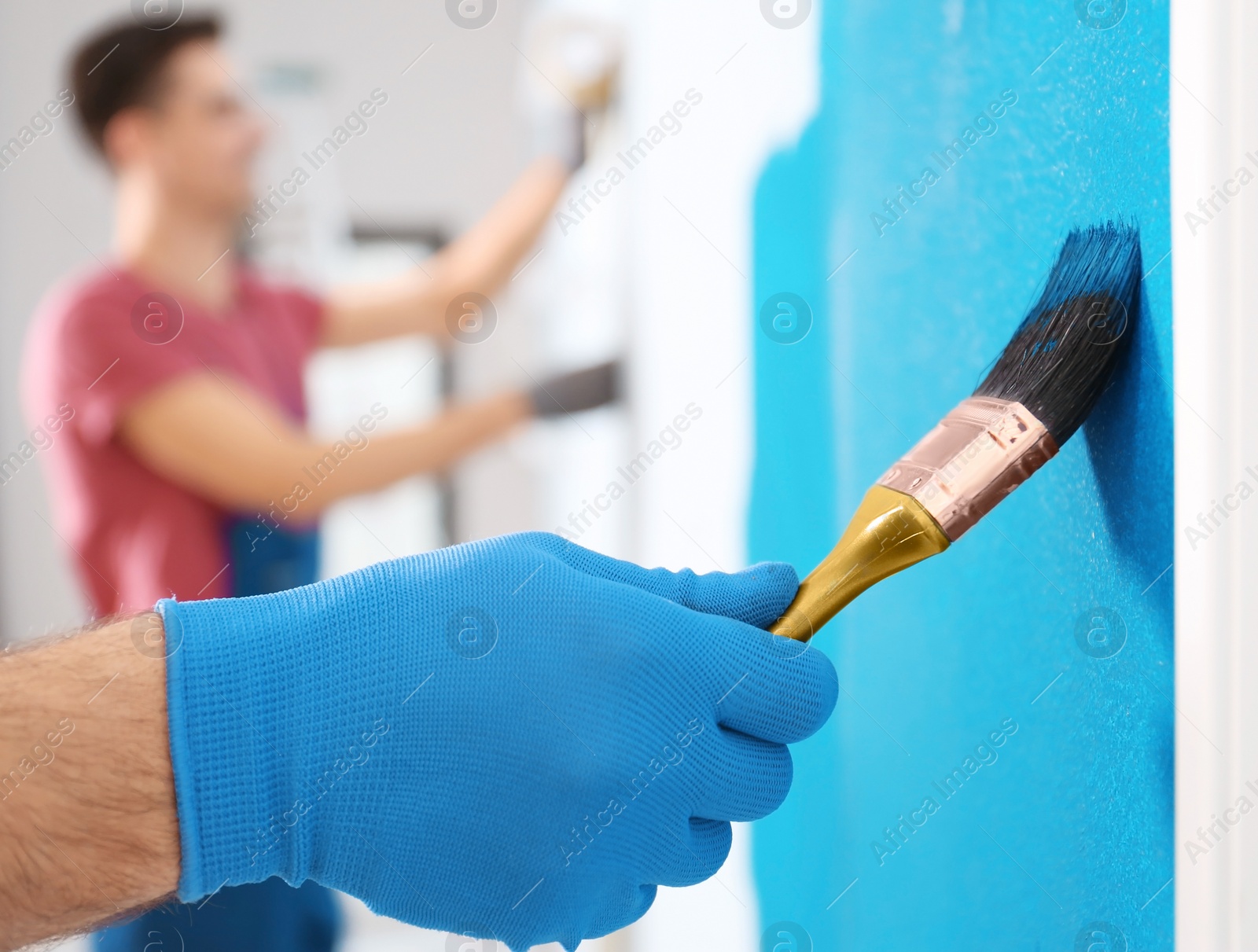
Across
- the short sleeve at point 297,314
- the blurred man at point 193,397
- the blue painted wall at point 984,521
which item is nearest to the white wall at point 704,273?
the blue painted wall at point 984,521

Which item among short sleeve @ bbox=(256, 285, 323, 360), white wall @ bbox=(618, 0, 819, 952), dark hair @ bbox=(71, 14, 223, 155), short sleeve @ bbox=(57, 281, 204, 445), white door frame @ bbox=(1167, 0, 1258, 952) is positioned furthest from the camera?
short sleeve @ bbox=(256, 285, 323, 360)

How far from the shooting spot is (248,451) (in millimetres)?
1075

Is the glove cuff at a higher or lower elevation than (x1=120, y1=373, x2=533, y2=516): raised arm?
higher

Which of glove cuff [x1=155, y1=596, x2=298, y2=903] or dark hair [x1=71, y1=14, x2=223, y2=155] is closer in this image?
glove cuff [x1=155, y1=596, x2=298, y2=903]

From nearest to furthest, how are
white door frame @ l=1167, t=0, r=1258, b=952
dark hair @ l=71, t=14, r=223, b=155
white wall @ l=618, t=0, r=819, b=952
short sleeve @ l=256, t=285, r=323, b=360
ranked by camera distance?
white door frame @ l=1167, t=0, r=1258, b=952
white wall @ l=618, t=0, r=819, b=952
dark hair @ l=71, t=14, r=223, b=155
short sleeve @ l=256, t=285, r=323, b=360

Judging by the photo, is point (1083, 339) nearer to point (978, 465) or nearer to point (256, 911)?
point (978, 465)

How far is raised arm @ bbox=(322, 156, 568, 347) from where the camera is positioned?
1.46m

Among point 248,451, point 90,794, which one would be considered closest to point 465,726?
point 90,794

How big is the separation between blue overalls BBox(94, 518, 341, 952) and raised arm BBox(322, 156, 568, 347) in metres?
0.39

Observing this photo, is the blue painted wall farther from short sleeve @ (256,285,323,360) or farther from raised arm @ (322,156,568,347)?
short sleeve @ (256,285,323,360)

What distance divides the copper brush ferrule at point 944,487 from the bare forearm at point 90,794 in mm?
297

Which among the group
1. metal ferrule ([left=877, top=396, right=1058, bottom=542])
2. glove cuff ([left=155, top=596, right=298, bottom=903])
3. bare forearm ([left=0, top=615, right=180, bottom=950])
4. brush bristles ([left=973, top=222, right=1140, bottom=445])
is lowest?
bare forearm ([left=0, top=615, right=180, bottom=950])

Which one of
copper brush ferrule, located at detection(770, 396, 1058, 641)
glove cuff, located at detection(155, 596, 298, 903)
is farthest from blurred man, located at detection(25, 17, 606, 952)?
copper brush ferrule, located at detection(770, 396, 1058, 641)

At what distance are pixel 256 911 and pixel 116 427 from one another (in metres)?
0.59
